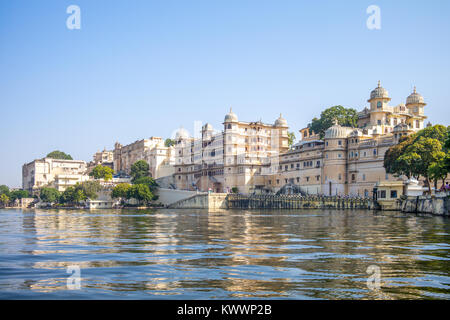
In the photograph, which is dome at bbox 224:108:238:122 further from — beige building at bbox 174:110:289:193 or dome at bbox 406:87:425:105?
dome at bbox 406:87:425:105

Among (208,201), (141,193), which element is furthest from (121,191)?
(208,201)

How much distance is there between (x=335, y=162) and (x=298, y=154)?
10.7 meters

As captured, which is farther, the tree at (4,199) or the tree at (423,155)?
the tree at (4,199)

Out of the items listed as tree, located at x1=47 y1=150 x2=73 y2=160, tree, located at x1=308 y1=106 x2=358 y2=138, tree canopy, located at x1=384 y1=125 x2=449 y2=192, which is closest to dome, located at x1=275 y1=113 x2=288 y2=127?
tree, located at x1=308 y1=106 x2=358 y2=138

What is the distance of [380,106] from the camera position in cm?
8256

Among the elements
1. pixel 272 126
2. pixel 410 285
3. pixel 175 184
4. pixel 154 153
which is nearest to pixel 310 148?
pixel 272 126

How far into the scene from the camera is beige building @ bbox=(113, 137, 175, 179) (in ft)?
379

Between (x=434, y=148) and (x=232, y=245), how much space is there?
42.6m

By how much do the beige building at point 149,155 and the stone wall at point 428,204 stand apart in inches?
2811

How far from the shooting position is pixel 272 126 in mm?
98688

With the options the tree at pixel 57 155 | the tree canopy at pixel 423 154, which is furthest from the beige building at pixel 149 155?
the tree canopy at pixel 423 154

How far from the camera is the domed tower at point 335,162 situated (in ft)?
247

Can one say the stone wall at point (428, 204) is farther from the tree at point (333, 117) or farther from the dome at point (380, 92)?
the tree at point (333, 117)

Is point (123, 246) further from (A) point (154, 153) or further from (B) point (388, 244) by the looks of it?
(A) point (154, 153)
